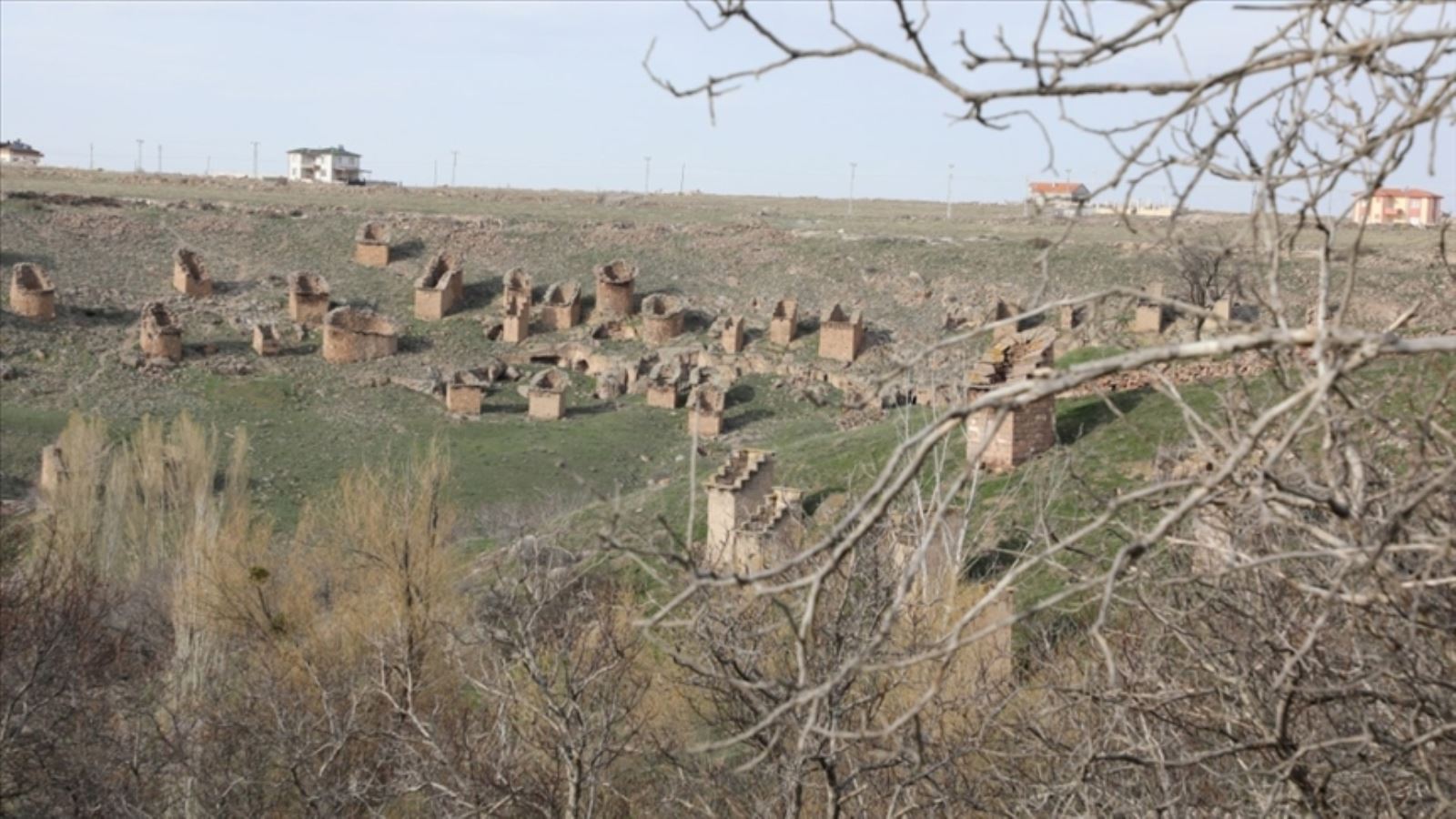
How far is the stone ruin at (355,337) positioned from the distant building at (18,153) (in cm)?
6312

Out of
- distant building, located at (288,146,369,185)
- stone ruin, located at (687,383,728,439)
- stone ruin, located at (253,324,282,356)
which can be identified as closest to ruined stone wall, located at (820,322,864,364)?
stone ruin, located at (687,383,728,439)

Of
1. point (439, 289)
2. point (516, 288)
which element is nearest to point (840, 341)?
point (516, 288)

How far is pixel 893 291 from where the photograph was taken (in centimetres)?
4819

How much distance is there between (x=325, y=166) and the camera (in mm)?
99312

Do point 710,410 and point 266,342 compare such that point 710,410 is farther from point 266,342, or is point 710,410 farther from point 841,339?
point 266,342

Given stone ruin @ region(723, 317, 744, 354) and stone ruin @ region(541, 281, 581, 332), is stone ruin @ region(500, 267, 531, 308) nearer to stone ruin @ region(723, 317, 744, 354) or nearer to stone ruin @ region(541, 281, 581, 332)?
stone ruin @ region(541, 281, 581, 332)

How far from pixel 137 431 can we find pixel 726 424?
12989mm

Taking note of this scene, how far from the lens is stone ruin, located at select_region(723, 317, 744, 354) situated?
41.7 meters

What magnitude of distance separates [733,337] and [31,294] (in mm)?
18517

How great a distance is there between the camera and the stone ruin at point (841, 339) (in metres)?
40.8

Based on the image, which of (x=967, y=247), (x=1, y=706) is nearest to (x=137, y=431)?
(x=1, y=706)

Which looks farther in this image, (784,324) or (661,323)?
(661,323)

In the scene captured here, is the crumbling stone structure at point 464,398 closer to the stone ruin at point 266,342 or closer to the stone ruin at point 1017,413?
the stone ruin at point 266,342

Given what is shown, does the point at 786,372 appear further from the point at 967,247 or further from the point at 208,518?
the point at 208,518
